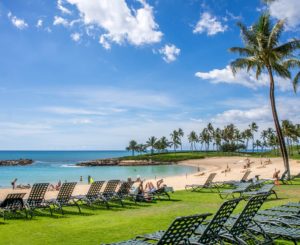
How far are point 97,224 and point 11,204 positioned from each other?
3592mm

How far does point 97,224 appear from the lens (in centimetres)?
1019

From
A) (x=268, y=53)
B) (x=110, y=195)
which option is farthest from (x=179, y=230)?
(x=268, y=53)

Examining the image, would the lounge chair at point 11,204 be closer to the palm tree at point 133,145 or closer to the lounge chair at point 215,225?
the lounge chair at point 215,225

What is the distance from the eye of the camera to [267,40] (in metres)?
24.4

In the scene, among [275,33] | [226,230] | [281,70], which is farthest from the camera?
[281,70]

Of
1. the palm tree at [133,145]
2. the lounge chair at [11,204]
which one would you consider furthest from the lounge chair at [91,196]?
the palm tree at [133,145]

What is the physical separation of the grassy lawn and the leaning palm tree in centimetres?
1199

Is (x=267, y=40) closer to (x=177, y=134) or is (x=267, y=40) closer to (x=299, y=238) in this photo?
(x=299, y=238)

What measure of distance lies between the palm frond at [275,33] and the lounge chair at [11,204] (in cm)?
1884

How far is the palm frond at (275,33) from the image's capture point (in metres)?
24.1

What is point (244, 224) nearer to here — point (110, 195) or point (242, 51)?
point (110, 195)

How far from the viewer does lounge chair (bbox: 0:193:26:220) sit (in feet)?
38.4

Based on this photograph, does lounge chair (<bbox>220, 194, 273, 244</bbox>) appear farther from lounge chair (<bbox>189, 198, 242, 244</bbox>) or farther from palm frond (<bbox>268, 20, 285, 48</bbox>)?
palm frond (<bbox>268, 20, 285, 48</bbox>)

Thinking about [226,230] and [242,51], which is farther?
[242,51]
